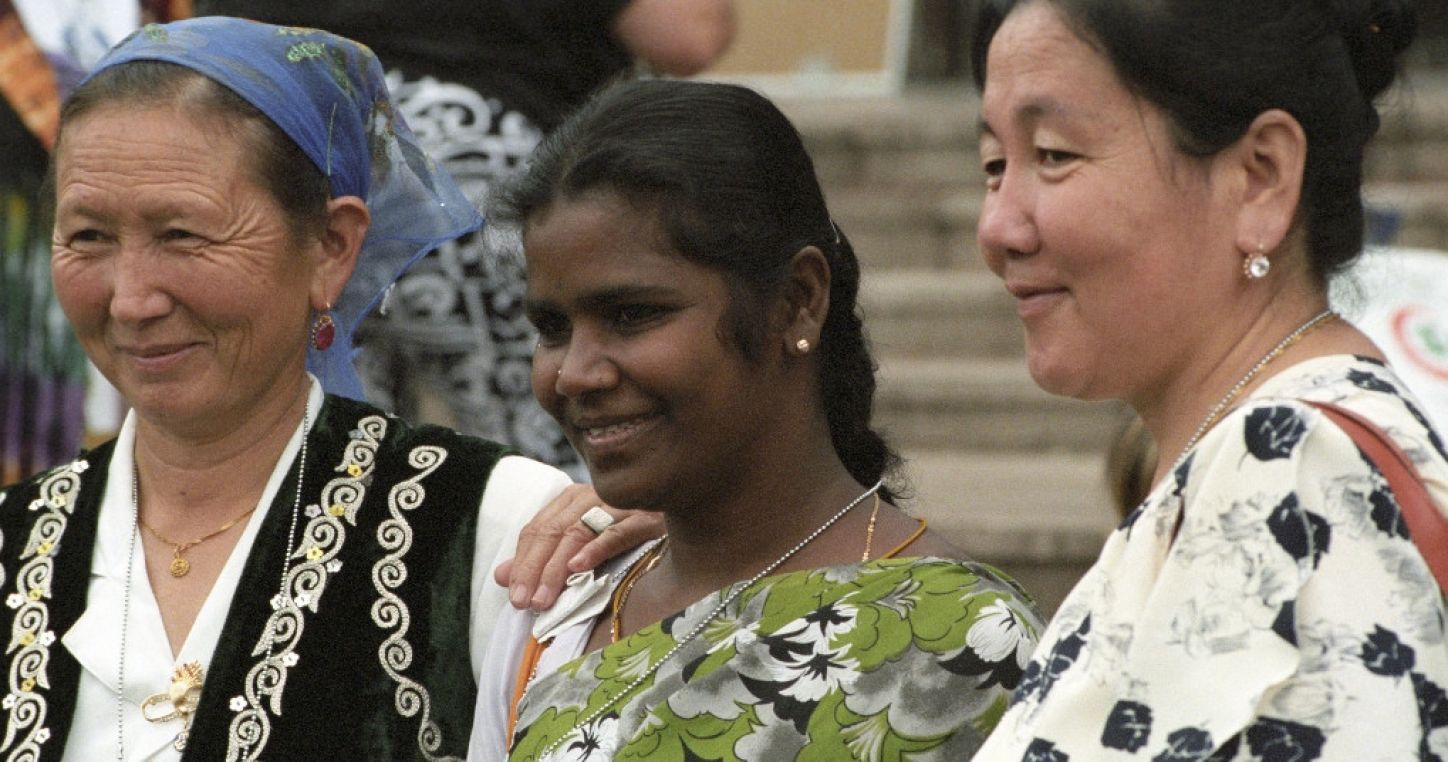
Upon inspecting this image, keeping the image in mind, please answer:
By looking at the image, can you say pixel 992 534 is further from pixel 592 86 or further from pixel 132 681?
pixel 132 681

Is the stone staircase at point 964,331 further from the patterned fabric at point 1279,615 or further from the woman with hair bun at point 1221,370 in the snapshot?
the patterned fabric at point 1279,615

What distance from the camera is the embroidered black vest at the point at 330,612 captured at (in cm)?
302

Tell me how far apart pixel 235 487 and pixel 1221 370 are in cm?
159

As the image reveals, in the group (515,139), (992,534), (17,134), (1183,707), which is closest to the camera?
(1183,707)

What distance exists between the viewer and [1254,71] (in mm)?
2162

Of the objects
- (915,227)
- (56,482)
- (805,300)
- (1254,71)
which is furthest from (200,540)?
(915,227)

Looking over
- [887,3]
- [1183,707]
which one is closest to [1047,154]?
[1183,707]

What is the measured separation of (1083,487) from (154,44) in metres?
4.29

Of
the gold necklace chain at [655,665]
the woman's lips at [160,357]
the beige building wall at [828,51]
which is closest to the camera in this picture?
the gold necklace chain at [655,665]

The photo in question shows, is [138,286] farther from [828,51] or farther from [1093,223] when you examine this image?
[828,51]

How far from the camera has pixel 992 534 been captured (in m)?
6.20

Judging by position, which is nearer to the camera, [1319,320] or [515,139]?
[1319,320]

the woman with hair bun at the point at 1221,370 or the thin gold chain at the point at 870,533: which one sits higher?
the woman with hair bun at the point at 1221,370

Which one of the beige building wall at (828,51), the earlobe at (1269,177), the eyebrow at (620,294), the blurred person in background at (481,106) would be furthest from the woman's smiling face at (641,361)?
the beige building wall at (828,51)
